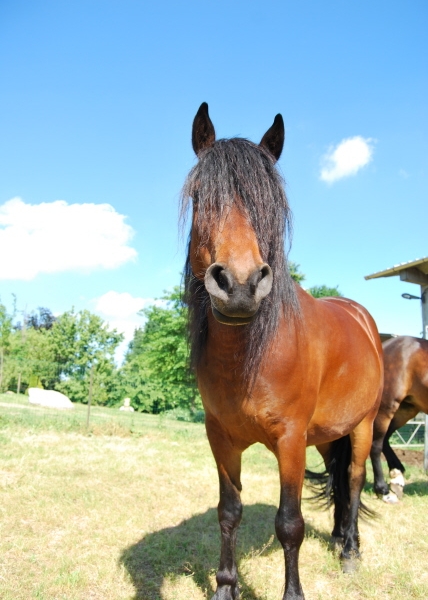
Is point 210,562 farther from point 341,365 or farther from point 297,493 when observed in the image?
point 341,365

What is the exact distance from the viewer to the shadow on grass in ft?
9.74

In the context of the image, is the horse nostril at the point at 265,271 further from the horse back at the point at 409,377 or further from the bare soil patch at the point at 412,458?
the bare soil patch at the point at 412,458

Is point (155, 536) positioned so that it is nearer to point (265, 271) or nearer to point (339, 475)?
point (339, 475)

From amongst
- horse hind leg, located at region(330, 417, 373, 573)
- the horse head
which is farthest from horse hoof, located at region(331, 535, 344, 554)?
the horse head

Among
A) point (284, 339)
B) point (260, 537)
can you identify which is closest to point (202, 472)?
point (260, 537)

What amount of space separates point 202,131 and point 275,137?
422 millimetres

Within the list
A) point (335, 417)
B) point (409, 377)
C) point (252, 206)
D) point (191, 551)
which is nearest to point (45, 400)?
point (409, 377)

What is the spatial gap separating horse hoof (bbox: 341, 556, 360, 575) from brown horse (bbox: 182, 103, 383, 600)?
45.3 inches

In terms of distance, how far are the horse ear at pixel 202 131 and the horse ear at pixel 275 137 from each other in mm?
300

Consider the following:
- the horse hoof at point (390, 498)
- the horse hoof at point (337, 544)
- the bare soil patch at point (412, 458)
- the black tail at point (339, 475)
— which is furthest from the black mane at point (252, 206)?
the bare soil patch at point (412, 458)

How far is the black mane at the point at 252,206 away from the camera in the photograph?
2.05m

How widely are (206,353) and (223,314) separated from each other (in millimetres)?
710

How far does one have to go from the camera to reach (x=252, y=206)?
2039mm

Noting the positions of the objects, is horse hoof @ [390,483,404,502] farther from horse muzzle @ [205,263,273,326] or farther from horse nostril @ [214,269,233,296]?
horse nostril @ [214,269,233,296]
